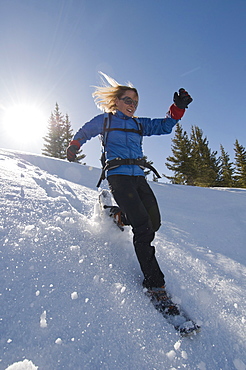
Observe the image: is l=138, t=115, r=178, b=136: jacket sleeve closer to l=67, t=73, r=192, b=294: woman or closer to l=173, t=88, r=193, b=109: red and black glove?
l=67, t=73, r=192, b=294: woman

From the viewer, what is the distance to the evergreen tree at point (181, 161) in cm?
2681

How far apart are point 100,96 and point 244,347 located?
11.2ft

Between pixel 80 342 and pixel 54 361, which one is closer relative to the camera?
A: pixel 54 361

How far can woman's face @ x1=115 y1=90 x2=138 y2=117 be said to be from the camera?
2.84 m

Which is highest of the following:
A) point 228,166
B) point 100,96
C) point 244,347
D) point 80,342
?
point 228,166

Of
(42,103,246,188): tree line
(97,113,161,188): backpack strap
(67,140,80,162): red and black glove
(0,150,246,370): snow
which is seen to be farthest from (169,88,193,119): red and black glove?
(42,103,246,188): tree line

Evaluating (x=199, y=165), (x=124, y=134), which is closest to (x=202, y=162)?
(x=199, y=165)

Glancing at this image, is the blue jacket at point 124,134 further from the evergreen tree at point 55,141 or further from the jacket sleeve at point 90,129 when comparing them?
the evergreen tree at point 55,141

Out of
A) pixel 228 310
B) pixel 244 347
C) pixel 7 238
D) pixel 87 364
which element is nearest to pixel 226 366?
pixel 244 347

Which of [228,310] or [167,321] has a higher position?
[167,321]

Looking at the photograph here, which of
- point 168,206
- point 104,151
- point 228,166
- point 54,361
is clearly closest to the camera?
point 54,361

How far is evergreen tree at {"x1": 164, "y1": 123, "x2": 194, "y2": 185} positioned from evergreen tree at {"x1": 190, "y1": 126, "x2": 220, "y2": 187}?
28.9 inches

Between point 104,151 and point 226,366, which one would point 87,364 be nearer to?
point 226,366

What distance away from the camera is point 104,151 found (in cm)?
257
